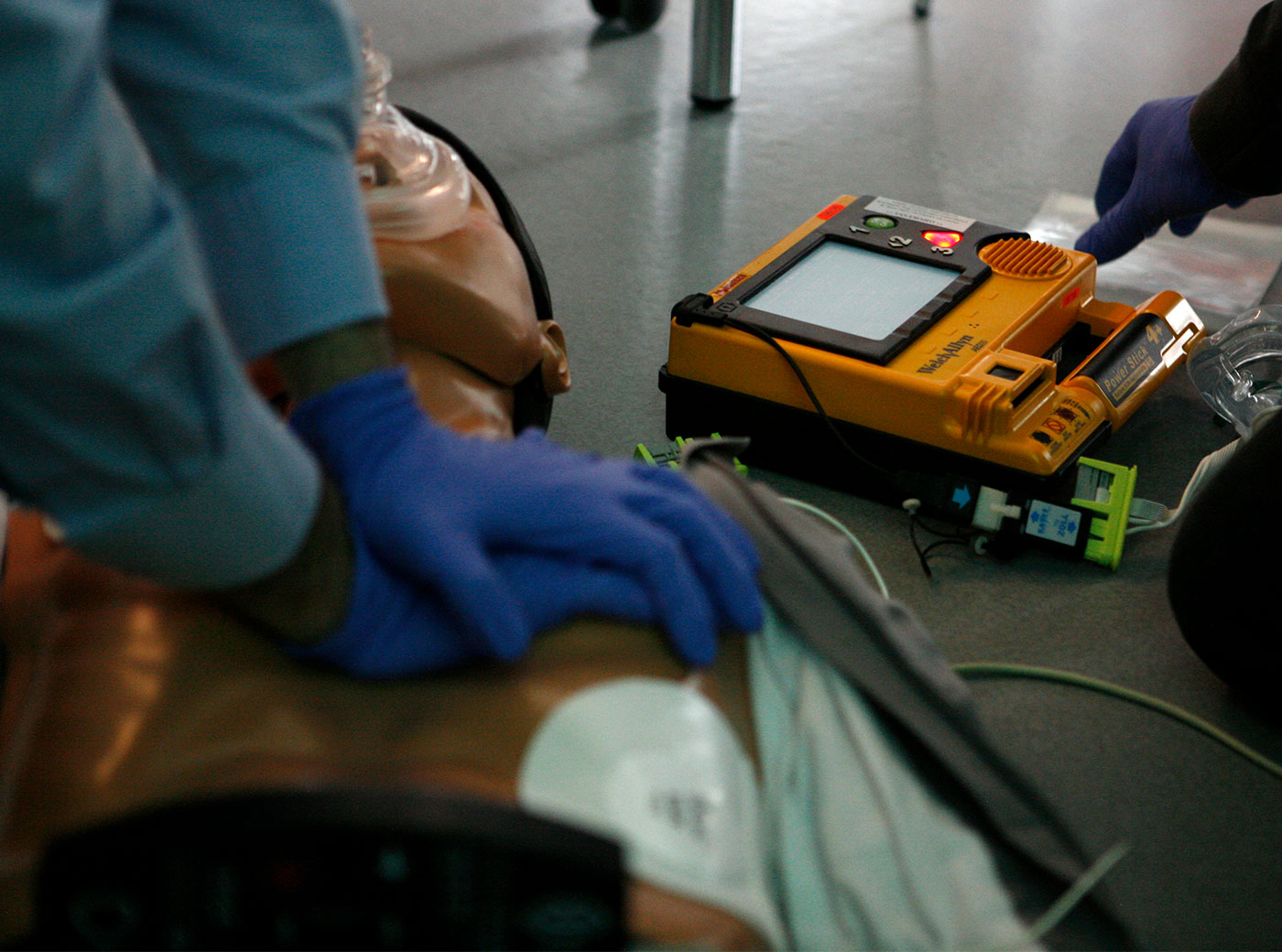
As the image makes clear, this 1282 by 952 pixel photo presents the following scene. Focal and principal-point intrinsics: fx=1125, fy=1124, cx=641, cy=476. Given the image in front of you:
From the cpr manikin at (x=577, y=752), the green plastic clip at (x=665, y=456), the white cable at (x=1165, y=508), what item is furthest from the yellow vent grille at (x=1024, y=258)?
the cpr manikin at (x=577, y=752)

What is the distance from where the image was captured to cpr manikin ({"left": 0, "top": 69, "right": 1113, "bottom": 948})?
57 centimetres

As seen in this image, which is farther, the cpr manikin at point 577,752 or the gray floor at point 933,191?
the gray floor at point 933,191

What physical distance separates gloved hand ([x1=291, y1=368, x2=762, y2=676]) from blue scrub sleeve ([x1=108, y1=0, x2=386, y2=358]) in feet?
0.20

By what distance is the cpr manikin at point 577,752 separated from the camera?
1.88ft

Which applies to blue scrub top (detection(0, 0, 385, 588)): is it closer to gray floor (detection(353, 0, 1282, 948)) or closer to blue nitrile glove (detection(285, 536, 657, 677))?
blue nitrile glove (detection(285, 536, 657, 677))

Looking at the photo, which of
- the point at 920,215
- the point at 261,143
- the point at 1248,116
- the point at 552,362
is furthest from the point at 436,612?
the point at 1248,116

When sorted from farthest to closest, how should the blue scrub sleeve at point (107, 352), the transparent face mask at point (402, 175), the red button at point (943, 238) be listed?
the red button at point (943, 238) → the transparent face mask at point (402, 175) → the blue scrub sleeve at point (107, 352)

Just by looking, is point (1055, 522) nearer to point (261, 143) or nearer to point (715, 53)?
point (261, 143)

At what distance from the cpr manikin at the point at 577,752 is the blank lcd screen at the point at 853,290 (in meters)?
0.53

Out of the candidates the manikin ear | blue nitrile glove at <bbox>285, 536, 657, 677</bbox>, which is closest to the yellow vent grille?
the manikin ear

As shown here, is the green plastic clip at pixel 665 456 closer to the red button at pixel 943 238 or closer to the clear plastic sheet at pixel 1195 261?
the red button at pixel 943 238

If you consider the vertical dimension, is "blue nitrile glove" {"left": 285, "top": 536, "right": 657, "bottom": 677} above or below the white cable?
above

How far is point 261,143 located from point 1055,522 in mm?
815

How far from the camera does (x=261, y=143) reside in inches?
25.9
